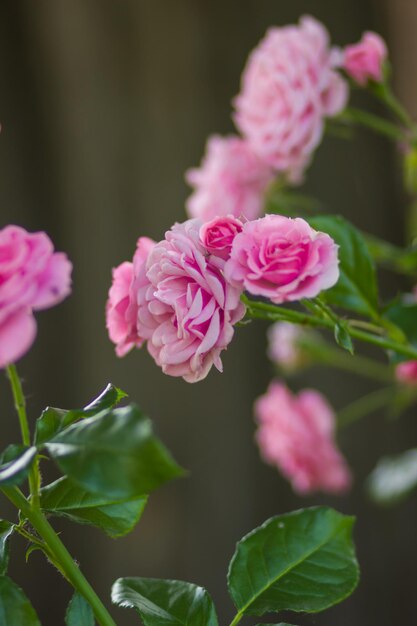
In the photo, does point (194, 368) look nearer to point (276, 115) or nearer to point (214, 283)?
point (214, 283)

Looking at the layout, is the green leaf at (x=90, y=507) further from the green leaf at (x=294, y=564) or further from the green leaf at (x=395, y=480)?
the green leaf at (x=395, y=480)

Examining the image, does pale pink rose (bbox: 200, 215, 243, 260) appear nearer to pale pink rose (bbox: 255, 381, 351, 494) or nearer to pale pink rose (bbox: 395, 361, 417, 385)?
pale pink rose (bbox: 395, 361, 417, 385)

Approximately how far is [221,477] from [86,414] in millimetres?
1111

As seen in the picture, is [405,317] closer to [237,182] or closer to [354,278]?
[354,278]

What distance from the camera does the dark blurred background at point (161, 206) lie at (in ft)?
4.18

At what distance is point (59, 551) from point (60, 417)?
43mm

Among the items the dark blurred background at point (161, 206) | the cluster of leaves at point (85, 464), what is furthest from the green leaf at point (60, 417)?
the dark blurred background at point (161, 206)

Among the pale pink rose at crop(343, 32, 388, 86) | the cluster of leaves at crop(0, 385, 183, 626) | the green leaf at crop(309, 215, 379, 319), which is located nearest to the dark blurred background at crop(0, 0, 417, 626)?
the pale pink rose at crop(343, 32, 388, 86)

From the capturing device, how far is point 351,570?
0.31m

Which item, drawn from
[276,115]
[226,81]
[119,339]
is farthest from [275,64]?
[226,81]

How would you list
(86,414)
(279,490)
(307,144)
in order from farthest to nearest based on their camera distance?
1. (279,490)
2. (307,144)
3. (86,414)

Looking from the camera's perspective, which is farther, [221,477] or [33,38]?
[33,38]

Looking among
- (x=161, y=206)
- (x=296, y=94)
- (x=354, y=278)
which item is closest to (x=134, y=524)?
(x=354, y=278)

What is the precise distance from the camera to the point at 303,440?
75 centimetres
